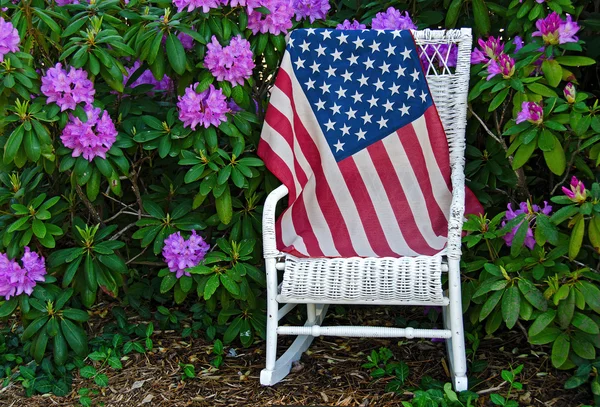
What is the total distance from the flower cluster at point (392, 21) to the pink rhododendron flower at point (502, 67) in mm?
457

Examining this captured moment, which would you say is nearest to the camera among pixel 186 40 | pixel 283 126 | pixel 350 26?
pixel 186 40

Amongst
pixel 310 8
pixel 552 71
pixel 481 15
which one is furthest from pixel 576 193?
pixel 310 8

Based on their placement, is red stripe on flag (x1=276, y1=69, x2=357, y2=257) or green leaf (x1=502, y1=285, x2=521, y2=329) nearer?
green leaf (x1=502, y1=285, x2=521, y2=329)

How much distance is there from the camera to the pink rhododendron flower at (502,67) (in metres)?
2.38

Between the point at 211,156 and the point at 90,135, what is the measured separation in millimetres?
400

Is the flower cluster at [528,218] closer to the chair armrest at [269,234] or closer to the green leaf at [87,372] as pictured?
the chair armrest at [269,234]

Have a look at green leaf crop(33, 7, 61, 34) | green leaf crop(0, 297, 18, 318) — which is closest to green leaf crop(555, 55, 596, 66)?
green leaf crop(33, 7, 61, 34)

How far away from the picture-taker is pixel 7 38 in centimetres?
Answer: 233

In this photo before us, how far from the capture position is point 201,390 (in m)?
2.59

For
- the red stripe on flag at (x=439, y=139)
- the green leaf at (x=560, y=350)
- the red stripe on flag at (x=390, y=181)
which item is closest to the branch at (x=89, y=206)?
the red stripe on flag at (x=390, y=181)

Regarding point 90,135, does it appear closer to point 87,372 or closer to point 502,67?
point 87,372

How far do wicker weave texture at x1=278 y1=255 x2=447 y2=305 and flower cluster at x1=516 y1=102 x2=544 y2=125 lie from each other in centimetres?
50

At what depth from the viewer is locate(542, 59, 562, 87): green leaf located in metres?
2.37

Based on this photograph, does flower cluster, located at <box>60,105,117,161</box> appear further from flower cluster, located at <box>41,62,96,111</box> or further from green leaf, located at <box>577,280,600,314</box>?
green leaf, located at <box>577,280,600,314</box>
